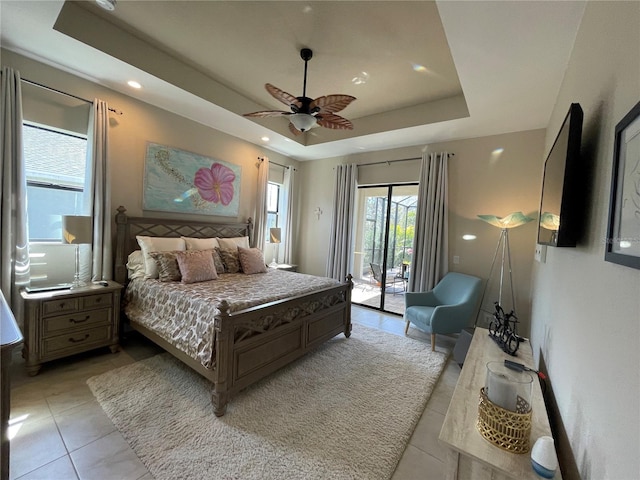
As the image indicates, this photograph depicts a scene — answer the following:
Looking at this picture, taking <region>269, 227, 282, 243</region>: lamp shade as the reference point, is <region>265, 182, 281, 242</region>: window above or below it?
above

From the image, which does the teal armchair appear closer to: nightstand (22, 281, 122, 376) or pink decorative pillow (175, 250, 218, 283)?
pink decorative pillow (175, 250, 218, 283)

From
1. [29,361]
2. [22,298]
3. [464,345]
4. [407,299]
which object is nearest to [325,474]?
[464,345]

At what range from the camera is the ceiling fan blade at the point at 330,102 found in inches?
89.1

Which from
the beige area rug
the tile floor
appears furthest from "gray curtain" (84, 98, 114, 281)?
the beige area rug

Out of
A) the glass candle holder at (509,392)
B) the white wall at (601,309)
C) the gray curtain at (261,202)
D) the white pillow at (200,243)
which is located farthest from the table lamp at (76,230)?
the white wall at (601,309)

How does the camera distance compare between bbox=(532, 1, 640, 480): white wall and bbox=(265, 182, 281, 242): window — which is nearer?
bbox=(532, 1, 640, 480): white wall

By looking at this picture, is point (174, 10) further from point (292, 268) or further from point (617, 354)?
point (292, 268)

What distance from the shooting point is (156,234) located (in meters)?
3.51

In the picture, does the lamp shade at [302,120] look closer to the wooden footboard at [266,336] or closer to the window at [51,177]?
the wooden footboard at [266,336]

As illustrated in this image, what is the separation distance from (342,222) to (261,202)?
1532 millimetres

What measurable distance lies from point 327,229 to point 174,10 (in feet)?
12.5

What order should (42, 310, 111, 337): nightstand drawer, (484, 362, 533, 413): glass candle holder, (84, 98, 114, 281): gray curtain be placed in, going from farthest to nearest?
1. (84, 98, 114, 281): gray curtain
2. (42, 310, 111, 337): nightstand drawer
3. (484, 362, 533, 413): glass candle holder

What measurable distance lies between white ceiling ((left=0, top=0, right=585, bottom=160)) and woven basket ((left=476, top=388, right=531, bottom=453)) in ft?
7.19

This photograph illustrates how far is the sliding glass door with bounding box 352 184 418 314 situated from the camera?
4520 mm
